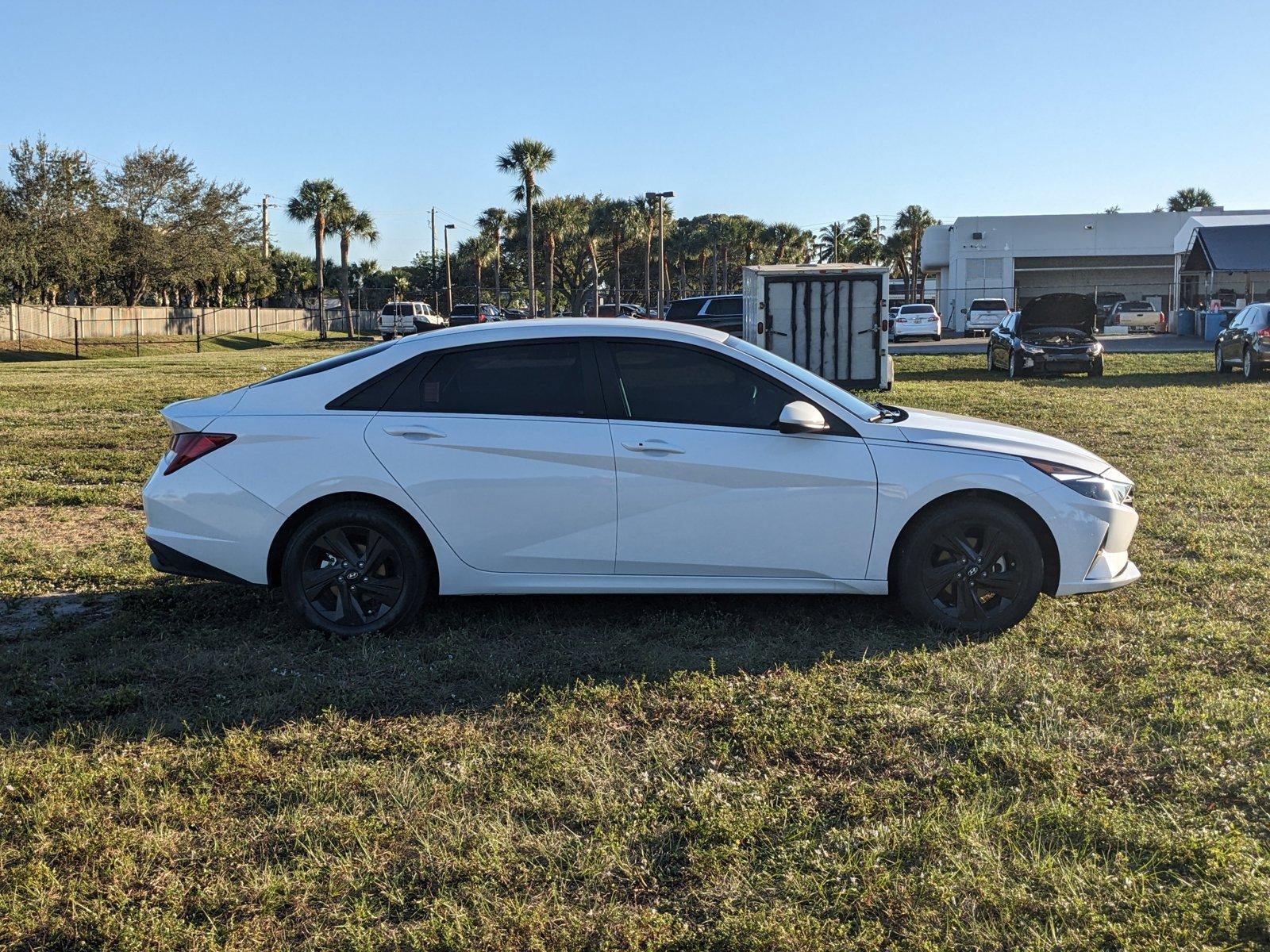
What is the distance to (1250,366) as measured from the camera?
22.6m

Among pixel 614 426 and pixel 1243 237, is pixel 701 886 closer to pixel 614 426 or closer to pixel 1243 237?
pixel 614 426

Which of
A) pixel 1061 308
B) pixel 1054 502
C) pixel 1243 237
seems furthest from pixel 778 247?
pixel 1054 502

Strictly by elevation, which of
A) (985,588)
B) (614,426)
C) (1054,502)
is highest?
(614,426)

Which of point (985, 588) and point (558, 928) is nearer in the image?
point (558, 928)

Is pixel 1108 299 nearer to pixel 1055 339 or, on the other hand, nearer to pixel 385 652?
pixel 1055 339

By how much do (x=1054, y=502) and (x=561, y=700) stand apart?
254cm

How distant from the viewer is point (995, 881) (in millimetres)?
3211

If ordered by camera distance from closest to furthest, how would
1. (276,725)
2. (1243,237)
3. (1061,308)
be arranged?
(276,725) → (1061,308) → (1243,237)

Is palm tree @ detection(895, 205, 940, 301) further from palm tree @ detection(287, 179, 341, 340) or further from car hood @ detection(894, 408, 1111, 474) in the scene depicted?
car hood @ detection(894, 408, 1111, 474)

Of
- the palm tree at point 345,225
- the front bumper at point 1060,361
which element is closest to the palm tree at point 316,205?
the palm tree at point 345,225

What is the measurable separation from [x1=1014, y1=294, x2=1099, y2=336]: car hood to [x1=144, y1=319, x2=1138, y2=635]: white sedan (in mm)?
20223

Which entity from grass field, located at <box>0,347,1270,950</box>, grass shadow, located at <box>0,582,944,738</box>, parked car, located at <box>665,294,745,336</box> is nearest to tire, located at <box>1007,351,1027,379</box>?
parked car, located at <box>665,294,745,336</box>

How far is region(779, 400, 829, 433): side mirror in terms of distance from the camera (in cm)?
537

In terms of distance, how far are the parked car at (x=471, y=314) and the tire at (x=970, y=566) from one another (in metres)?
45.6
